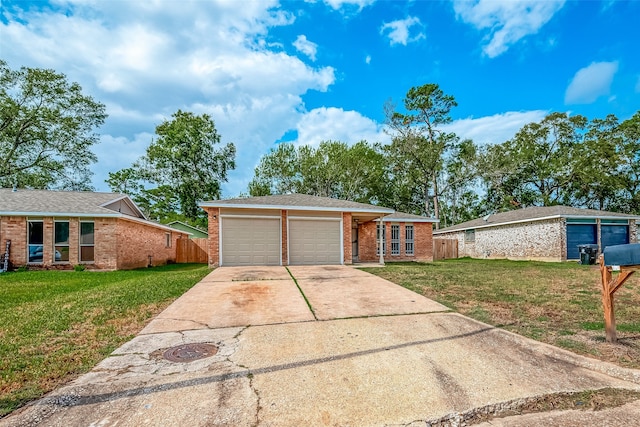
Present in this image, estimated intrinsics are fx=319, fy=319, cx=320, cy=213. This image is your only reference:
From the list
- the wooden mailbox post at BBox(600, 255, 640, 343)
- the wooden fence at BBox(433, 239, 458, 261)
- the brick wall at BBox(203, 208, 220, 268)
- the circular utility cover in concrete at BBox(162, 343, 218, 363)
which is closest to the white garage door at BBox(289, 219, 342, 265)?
the brick wall at BBox(203, 208, 220, 268)

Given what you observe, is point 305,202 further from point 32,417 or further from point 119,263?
point 32,417

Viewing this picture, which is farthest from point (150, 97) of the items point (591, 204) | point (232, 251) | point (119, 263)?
point (591, 204)

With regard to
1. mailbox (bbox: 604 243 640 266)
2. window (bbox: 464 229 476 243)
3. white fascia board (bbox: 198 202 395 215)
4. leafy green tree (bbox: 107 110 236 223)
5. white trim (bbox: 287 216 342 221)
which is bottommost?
window (bbox: 464 229 476 243)

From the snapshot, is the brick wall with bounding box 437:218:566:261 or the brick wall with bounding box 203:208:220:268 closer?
the brick wall with bounding box 203:208:220:268

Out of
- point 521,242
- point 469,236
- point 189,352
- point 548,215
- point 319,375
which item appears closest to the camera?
point 319,375

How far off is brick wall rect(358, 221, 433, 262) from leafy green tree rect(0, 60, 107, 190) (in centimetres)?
2328

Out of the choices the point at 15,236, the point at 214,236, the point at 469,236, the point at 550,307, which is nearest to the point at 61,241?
the point at 15,236

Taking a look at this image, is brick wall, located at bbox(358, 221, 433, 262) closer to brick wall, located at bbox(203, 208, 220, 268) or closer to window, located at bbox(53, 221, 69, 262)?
brick wall, located at bbox(203, 208, 220, 268)

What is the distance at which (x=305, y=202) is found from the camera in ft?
45.5

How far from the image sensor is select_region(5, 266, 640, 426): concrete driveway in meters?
2.38

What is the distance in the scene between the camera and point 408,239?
18.9 metres

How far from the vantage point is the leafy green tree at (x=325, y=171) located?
31.6m

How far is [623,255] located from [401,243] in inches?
596

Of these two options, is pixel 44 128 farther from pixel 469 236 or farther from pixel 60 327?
pixel 469 236
